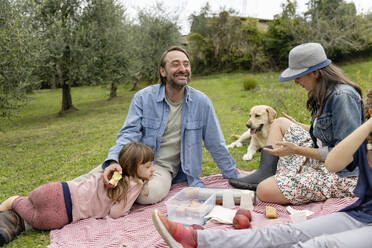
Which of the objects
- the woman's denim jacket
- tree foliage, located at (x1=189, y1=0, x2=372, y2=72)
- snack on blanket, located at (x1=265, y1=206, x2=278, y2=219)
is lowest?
snack on blanket, located at (x1=265, y1=206, x2=278, y2=219)

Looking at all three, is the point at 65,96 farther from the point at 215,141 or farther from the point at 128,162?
the point at 128,162

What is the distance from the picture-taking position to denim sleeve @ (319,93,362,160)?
2.98 m

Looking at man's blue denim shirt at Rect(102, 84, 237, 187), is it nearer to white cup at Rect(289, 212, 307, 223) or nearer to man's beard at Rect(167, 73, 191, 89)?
man's beard at Rect(167, 73, 191, 89)

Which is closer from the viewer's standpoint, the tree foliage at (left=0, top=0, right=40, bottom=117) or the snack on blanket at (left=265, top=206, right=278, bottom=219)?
the snack on blanket at (left=265, top=206, right=278, bottom=219)

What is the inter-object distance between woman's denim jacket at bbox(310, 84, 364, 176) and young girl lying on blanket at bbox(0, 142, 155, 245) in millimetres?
1906

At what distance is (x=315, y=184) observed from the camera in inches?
146

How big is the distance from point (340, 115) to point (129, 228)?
240cm

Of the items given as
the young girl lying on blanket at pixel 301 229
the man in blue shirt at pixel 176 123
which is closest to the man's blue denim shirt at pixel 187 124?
the man in blue shirt at pixel 176 123

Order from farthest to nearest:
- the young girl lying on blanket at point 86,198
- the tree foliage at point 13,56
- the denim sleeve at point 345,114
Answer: the tree foliage at point 13,56, the young girl lying on blanket at point 86,198, the denim sleeve at point 345,114

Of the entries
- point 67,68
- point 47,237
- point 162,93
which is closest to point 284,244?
point 47,237

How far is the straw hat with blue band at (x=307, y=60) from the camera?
3.14 m

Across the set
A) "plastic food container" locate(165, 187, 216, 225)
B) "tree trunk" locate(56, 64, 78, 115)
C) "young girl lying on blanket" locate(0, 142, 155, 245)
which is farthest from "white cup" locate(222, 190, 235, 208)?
"tree trunk" locate(56, 64, 78, 115)

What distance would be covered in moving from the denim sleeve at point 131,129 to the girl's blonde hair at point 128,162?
0.47 ft

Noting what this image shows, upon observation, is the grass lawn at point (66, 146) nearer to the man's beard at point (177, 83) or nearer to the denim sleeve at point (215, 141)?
the denim sleeve at point (215, 141)
